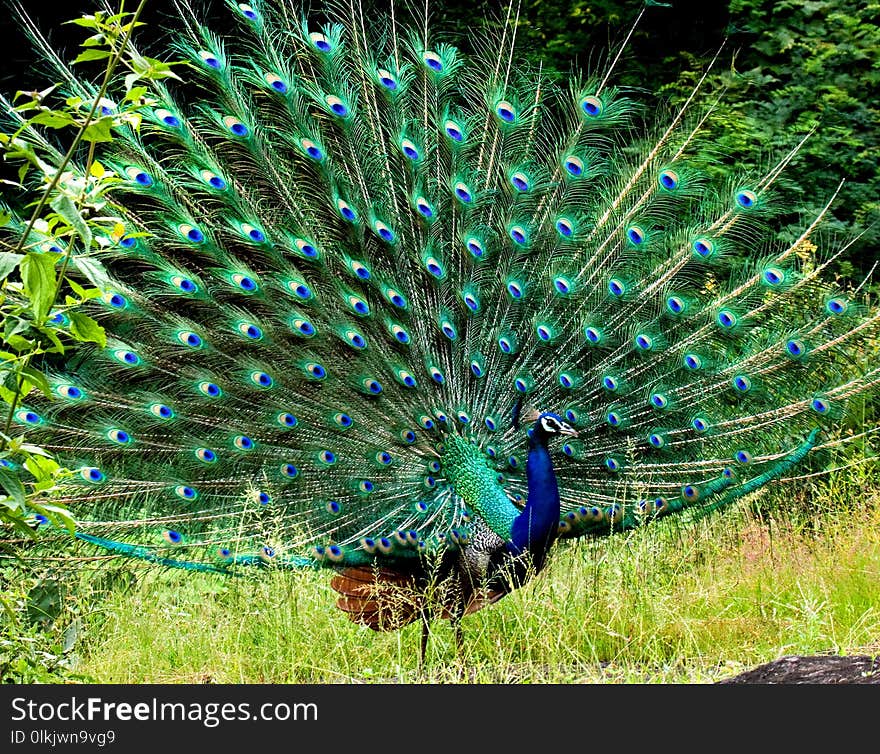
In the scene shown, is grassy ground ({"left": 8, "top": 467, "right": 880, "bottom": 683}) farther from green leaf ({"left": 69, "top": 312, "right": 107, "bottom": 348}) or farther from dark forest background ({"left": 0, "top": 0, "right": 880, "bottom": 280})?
dark forest background ({"left": 0, "top": 0, "right": 880, "bottom": 280})

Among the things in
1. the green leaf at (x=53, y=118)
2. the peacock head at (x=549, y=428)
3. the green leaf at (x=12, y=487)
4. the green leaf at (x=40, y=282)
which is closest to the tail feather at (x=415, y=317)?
the peacock head at (x=549, y=428)

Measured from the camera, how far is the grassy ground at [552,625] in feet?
14.5

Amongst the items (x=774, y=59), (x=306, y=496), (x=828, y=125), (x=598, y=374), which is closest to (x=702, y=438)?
(x=598, y=374)

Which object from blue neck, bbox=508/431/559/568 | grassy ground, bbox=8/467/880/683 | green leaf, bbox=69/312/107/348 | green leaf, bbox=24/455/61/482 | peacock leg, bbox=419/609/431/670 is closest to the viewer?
green leaf, bbox=69/312/107/348

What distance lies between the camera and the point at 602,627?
4445 millimetres

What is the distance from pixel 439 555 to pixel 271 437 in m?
1.10

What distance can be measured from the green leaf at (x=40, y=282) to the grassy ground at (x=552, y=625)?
2.25 metres

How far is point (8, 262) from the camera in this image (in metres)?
2.42

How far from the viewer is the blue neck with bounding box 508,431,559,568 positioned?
4.81 metres

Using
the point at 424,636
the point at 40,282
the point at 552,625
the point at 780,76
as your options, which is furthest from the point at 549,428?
the point at 780,76

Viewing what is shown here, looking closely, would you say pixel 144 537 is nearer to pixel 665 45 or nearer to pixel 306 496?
pixel 306 496

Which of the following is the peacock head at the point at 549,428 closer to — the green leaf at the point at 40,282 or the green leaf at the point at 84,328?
the green leaf at the point at 84,328

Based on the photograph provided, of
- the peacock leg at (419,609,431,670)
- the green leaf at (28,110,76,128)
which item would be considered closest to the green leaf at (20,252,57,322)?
the green leaf at (28,110,76,128)

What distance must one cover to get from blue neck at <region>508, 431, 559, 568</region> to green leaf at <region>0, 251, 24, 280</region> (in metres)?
2.78
